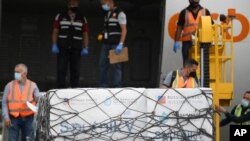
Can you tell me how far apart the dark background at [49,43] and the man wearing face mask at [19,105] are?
595 cm

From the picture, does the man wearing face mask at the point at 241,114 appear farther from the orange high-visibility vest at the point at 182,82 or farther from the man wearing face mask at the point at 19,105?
the man wearing face mask at the point at 19,105

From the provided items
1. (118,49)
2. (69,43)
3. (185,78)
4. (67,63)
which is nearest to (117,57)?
(118,49)

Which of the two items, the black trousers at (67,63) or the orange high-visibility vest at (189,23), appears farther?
the black trousers at (67,63)

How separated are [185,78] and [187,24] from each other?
270 centimetres

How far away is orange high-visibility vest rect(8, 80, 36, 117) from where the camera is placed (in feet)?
32.2

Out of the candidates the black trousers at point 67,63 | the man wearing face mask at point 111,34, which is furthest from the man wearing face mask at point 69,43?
the man wearing face mask at point 111,34

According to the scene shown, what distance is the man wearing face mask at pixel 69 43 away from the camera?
11.2m

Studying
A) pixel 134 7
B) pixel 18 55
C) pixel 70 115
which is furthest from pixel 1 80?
pixel 70 115

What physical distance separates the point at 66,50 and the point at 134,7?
14.9 ft

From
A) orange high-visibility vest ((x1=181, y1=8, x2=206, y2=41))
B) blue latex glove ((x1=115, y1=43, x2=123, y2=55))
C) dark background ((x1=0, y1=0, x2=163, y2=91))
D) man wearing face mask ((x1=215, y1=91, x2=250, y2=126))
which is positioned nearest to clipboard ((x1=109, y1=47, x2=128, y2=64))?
blue latex glove ((x1=115, y1=43, x2=123, y2=55))

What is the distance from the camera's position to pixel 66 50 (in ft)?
36.9

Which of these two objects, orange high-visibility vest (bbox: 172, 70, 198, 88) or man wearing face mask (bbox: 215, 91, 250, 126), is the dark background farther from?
orange high-visibility vest (bbox: 172, 70, 198, 88)

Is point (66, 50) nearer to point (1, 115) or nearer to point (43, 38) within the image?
point (1, 115)

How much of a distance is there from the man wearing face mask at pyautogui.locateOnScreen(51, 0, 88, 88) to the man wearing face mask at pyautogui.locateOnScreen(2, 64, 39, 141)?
1.39m
